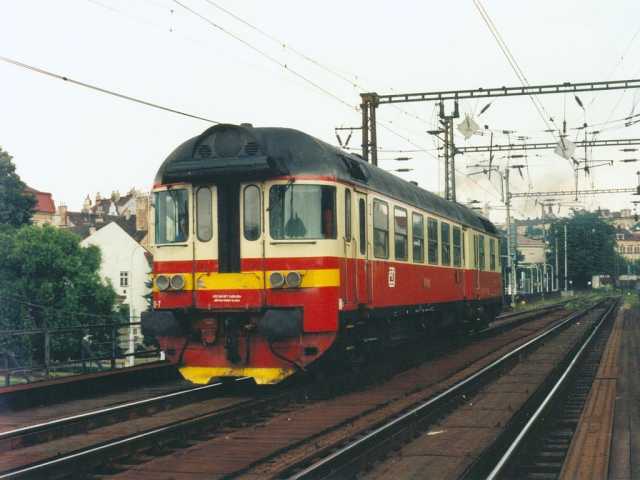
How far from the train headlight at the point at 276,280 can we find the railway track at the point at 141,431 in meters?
1.53

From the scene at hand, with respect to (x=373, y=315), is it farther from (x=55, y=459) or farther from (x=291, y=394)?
(x=55, y=459)

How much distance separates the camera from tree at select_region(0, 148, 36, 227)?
61125 mm

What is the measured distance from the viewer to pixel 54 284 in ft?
190

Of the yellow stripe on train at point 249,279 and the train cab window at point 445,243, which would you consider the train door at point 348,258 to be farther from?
the train cab window at point 445,243

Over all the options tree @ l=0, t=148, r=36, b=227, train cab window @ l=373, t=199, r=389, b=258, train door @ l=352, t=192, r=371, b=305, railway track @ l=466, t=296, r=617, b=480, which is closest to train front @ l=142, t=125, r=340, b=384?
train door @ l=352, t=192, r=371, b=305

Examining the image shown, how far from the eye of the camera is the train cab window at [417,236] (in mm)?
17125

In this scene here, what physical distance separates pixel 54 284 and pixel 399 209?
150 feet

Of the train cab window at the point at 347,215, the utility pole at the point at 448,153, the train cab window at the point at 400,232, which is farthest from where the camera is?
the utility pole at the point at 448,153

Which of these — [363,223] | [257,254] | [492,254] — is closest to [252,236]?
[257,254]

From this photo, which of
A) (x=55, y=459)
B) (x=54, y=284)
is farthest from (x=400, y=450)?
(x=54, y=284)

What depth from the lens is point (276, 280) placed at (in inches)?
493

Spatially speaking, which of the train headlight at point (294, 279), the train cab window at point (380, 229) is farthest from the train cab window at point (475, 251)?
the train headlight at point (294, 279)

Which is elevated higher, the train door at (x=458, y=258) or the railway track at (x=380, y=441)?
the train door at (x=458, y=258)

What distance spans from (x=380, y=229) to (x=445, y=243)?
5.48 meters
